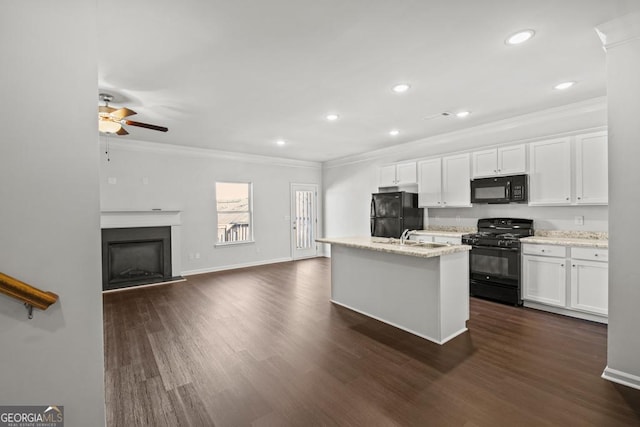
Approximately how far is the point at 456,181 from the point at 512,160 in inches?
34.9

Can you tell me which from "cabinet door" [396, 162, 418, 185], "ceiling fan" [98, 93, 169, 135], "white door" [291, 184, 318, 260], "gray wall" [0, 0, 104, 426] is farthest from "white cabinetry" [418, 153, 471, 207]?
"gray wall" [0, 0, 104, 426]

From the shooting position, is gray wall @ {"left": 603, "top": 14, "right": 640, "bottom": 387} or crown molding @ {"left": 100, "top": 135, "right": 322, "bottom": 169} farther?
crown molding @ {"left": 100, "top": 135, "right": 322, "bottom": 169}

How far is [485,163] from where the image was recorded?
466cm

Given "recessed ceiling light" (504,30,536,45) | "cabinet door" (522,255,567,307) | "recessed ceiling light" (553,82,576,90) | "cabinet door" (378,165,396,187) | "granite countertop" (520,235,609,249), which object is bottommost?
"cabinet door" (522,255,567,307)

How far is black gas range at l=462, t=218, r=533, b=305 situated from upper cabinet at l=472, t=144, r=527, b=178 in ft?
2.47

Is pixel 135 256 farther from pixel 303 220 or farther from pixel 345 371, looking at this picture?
pixel 345 371

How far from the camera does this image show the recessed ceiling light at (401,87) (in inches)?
125

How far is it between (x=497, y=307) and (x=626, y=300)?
1877mm

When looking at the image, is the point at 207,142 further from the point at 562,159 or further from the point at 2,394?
Answer: the point at 562,159

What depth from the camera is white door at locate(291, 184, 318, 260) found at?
25.5 ft

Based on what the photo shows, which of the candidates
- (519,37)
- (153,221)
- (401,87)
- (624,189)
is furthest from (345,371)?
(153,221)

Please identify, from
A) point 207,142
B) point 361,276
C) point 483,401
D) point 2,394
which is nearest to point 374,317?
point 361,276

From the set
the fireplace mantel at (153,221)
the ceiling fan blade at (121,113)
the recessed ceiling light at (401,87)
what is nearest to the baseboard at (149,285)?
the fireplace mantel at (153,221)

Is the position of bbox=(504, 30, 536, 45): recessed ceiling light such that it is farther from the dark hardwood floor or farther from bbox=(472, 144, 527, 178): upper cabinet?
the dark hardwood floor
